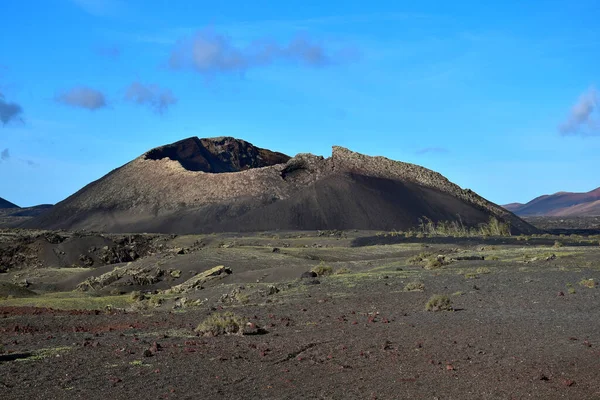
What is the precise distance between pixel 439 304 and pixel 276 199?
81652mm

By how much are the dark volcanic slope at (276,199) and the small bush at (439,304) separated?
2732 inches

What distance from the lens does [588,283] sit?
882 inches

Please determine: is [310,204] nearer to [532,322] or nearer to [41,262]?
[41,262]

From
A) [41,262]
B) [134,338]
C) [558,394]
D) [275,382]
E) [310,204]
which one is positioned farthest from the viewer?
[310,204]

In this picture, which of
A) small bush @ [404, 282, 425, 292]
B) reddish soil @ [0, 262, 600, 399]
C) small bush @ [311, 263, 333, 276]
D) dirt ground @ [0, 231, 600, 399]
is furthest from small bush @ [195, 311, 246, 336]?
small bush @ [311, 263, 333, 276]

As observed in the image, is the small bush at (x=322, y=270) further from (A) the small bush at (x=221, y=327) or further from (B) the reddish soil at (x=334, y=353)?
(A) the small bush at (x=221, y=327)

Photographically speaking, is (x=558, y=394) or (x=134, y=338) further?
(x=134, y=338)

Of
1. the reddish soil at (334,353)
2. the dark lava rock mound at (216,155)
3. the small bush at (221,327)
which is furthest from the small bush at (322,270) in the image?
the dark lava rock mound at (216,155)

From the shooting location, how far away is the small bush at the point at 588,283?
22.2 meters

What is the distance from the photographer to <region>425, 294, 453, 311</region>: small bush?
1928 cm

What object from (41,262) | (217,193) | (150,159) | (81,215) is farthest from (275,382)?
(150,159)

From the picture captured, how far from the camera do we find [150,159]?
122 meters

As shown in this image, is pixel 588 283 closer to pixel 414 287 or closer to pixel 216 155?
pixel 414 287

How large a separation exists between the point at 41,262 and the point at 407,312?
42.3 meters
